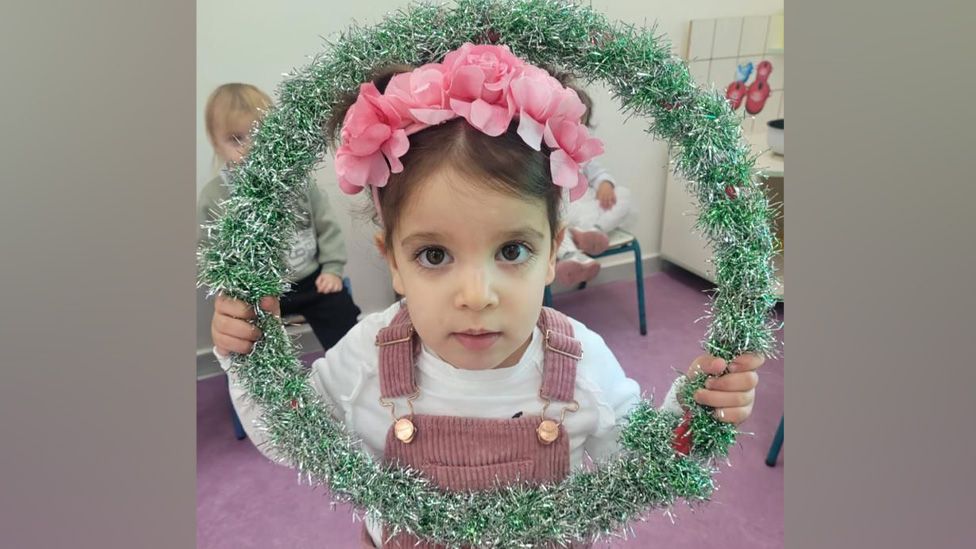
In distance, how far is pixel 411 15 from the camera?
1.61 ft

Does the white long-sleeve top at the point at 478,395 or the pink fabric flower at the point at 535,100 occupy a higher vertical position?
the pink fabric flower at the point at 535,100

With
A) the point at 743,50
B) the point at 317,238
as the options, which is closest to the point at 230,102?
the point at 317,238

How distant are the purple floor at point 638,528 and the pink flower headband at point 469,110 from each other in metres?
0.49

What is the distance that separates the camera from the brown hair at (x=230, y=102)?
953 mm

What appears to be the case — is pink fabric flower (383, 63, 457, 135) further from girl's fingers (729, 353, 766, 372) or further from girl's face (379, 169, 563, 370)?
girl's fingers (729, 353, 766, 372)

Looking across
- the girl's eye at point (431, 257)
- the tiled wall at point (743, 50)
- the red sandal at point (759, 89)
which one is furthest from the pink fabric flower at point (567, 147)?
the red sandal at point (759, 89)

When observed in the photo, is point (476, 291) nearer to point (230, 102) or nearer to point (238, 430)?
point (230, 102)

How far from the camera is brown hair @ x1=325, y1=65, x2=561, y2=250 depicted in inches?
19.8

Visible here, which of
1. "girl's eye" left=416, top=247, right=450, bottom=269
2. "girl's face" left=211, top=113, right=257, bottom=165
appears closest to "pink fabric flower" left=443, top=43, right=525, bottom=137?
"girl's eye" left=416, top=247, right=450, bottom=269

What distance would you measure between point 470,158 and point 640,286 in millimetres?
674

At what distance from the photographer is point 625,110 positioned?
522 millimetres

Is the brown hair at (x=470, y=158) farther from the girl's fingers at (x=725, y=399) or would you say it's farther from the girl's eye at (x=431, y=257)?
the girl's fingers at (x=725, y=399)
